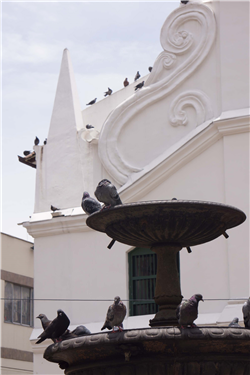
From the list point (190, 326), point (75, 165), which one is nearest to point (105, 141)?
point (75, 165)

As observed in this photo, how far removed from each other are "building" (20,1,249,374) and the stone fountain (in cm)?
460

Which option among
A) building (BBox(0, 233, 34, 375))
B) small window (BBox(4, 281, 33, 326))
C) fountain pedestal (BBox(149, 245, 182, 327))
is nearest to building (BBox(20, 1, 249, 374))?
fountain pedestal (BBox(149, 245, 182, 327))

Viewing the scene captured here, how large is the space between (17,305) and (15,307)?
0.54 feet

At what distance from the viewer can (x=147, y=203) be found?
24.7 ft

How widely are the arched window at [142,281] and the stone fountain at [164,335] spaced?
515 centimetres

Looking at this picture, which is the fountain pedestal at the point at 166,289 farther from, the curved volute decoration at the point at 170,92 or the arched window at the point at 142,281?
the curved volute decoration at the point at 170,92

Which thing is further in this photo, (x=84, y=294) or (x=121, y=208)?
(x=84, y=294)

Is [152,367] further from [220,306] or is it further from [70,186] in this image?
[70,186]

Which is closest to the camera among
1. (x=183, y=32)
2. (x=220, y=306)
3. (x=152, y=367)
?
(x=152, y=367)

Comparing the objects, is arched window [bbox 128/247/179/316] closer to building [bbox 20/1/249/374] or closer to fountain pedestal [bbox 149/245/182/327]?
building [bbox 20/1/249/374]

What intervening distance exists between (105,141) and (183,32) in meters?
2.77

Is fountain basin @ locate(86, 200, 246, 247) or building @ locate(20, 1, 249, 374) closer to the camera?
fountain basin @ locate(86, 200, 246, 247)

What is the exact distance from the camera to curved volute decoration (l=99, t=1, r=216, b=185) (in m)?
14.2

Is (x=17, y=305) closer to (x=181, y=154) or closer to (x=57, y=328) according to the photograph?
(x=181, y=154)
